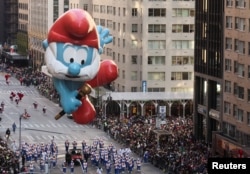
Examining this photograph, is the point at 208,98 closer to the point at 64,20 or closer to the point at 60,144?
the point at 60,144

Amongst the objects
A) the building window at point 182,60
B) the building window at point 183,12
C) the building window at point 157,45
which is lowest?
the building window at point 182,60

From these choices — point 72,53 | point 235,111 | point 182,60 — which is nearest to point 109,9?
point 182,60

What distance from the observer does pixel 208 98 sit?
94.5 m

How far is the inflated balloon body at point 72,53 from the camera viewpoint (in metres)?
37.5

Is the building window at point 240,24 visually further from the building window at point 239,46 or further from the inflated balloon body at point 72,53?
the inflated balloon body at point 72,53

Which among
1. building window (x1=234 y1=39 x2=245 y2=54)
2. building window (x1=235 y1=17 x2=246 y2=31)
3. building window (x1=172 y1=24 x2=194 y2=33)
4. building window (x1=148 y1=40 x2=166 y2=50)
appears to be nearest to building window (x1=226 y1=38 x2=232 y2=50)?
building window (x1=234 y1=39 x2=245 y2=54)

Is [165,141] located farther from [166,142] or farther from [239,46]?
[239,46]

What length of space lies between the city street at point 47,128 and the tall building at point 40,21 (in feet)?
108

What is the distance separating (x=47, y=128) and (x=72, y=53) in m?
69.4

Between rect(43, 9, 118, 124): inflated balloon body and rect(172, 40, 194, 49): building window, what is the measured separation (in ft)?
285

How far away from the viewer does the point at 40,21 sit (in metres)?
183

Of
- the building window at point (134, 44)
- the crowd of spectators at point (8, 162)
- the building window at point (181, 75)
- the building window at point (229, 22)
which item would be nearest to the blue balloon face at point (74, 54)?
the crowd of spectators at point (8, 162)

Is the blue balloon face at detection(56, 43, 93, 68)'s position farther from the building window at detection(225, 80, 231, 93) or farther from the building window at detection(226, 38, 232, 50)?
the building window at detection(226, 38, 232, 50)

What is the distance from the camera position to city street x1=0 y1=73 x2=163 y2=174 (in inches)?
3537
